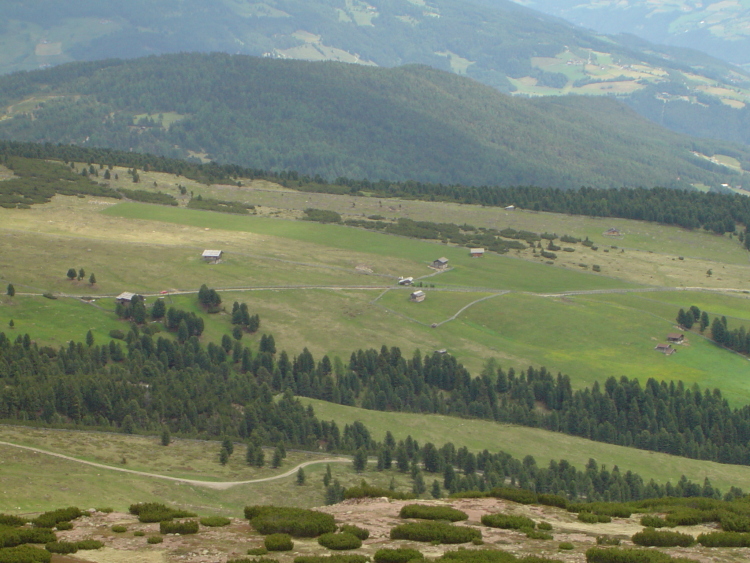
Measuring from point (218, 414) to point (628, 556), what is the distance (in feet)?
270

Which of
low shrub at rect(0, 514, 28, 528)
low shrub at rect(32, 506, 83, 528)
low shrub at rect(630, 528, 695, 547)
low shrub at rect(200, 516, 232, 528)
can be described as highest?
low shrub at rect(630, 528, 695, 547)

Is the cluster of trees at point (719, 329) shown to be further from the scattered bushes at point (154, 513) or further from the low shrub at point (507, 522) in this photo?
the scattered bushes at point (154, 513)

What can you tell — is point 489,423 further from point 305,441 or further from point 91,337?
point 91,337

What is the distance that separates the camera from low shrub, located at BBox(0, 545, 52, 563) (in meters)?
48.6

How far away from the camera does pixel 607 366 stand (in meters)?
171

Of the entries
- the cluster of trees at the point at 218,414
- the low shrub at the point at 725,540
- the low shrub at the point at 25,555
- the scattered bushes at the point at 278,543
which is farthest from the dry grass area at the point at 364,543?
the cluster of trees at the point at 218,414

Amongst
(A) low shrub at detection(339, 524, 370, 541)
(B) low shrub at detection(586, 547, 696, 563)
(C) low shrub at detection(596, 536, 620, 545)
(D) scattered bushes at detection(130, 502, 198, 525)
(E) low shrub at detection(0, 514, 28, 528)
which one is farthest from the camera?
(D) scattered bushes at detection(130, 502, 198, 525)

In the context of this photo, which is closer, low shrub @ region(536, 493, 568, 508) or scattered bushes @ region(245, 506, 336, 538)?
scattered bushes @ region(245, 506, 336, 538)

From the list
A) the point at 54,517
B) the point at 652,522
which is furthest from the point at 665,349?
the point at 54,517

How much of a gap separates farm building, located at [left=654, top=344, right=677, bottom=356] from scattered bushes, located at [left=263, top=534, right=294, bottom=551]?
136 meters

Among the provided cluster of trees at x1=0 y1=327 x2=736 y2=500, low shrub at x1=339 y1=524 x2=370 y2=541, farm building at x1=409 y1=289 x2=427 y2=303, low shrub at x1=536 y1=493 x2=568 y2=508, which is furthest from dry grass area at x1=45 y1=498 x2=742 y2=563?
farm building at x1=409 y1=289 x2=427 y2=303

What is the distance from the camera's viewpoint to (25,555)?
49.1m

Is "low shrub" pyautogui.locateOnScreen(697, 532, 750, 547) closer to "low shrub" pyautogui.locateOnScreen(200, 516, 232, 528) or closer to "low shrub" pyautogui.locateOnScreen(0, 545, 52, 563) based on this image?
"low shrub" pyautogui.locateOnScreen(200, 516, 232, 528)

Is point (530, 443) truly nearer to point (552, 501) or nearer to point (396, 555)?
point (552, 501)
